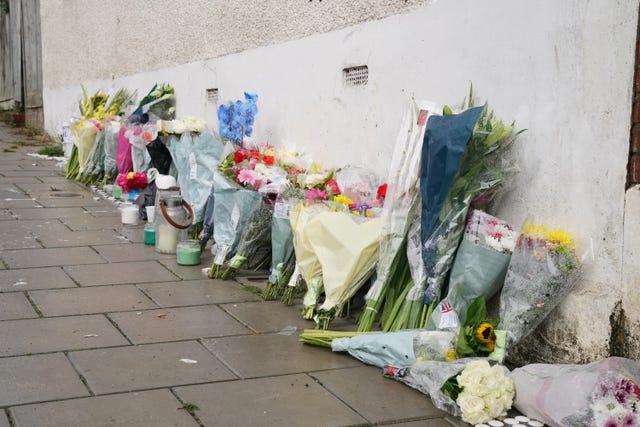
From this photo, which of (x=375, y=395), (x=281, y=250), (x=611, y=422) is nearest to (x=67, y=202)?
(x=281, y=250)

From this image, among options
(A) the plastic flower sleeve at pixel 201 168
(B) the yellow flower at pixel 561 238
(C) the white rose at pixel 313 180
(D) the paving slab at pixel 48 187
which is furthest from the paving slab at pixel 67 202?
(B) the yellow flower at pixel 561 238

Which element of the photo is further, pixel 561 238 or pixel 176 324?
pixel 176 324

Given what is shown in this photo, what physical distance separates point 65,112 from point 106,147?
15.7 feet

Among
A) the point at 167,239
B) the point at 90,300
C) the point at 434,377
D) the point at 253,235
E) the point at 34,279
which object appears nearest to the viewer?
the point at 434,377

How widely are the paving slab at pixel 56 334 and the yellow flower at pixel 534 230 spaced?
6.62 feet

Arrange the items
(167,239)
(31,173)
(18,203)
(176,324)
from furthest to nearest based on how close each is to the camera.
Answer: (31,173) < (18,203) < (167,239) < (176,324)

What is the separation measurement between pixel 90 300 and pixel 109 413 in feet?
5.37

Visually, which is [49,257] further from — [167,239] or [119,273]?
[167,239]

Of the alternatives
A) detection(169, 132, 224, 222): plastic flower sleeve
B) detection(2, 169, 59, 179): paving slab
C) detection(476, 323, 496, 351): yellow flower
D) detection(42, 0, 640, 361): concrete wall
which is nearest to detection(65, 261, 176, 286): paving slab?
detection(169, 132, 224, 222): plastic flower sleeve

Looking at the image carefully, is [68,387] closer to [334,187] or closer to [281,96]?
[334,187]

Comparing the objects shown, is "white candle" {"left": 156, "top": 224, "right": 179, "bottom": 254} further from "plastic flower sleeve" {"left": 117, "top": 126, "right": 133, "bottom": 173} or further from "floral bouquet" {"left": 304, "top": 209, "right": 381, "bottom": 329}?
"plastic flower sleeve" {"left": 117, "top": 126, "right": 133, "bottom": 173}

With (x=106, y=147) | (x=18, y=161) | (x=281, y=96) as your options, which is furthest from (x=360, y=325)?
(x=18, y=161)

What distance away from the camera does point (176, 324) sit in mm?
4152

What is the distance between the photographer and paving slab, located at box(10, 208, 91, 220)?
23.1 ft
